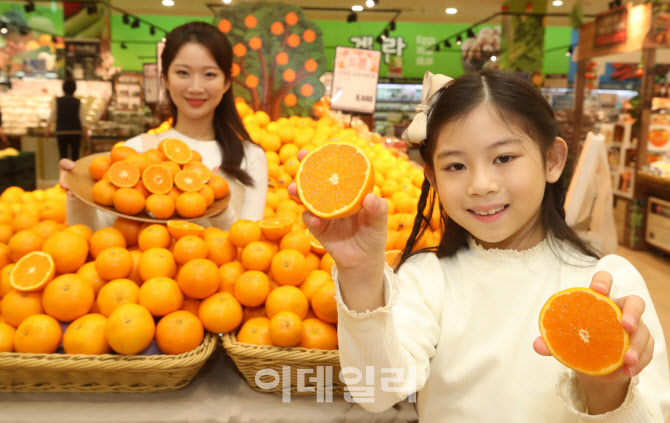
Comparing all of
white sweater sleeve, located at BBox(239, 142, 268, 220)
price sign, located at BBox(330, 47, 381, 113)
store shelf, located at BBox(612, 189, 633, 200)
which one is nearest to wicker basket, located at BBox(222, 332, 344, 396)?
white sweater sleeve, located at BBox(239, 142, 268, 220)

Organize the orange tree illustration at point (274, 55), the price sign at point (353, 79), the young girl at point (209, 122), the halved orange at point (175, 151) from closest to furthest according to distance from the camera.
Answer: the halved orange at point (175, 151) → the young girl at point (209, 122) → the orange tree illustration at point (274, 55) → the price sign at point (353, 79)

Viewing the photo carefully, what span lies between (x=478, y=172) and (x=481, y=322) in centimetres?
35

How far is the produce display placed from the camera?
1.31 metres

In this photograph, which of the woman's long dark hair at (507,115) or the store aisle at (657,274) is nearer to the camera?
the woman's long dark hair at (507,115)

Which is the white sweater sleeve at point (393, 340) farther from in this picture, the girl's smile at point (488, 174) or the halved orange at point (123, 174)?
the halved orange at point (123, 174)

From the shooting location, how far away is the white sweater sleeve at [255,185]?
7.13 ft

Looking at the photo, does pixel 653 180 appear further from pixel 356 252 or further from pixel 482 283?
pixel 356 252

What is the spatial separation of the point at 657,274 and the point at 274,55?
168 inches

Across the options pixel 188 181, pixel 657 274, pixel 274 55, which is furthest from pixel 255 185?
pixel 657 274

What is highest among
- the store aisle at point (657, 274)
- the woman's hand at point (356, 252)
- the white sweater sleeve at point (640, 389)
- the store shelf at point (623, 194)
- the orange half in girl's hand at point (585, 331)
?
the woman's hand at point (356, 252)

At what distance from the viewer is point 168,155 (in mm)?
1793

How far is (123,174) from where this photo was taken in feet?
5.32

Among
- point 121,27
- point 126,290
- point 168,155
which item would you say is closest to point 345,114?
point 168,155

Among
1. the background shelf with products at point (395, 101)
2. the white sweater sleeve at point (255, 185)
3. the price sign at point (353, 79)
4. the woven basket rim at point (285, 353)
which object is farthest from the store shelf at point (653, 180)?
the woven basket rim at point (285, 353)
